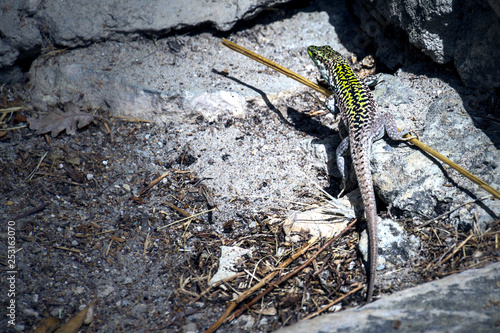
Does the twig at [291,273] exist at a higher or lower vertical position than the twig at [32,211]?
higher

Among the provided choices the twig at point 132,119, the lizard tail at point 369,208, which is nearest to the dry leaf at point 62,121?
the twig at point 132,119

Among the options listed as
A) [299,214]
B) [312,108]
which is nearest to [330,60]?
[312,108]

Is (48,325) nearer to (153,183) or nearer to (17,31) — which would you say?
(153,183)

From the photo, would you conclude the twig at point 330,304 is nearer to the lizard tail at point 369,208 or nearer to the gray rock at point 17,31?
the lizard tail at point 369,208

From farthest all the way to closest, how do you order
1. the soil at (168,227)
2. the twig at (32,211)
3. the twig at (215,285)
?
the twig at (32,211)
the twig at (215,285)
the soil at (168,227)

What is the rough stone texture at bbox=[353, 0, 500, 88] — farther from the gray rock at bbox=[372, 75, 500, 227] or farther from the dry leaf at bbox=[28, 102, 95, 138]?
the dry leaf at bbox=[28, 102, 95, 138]

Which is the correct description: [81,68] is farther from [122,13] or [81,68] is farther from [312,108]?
[312,108]
